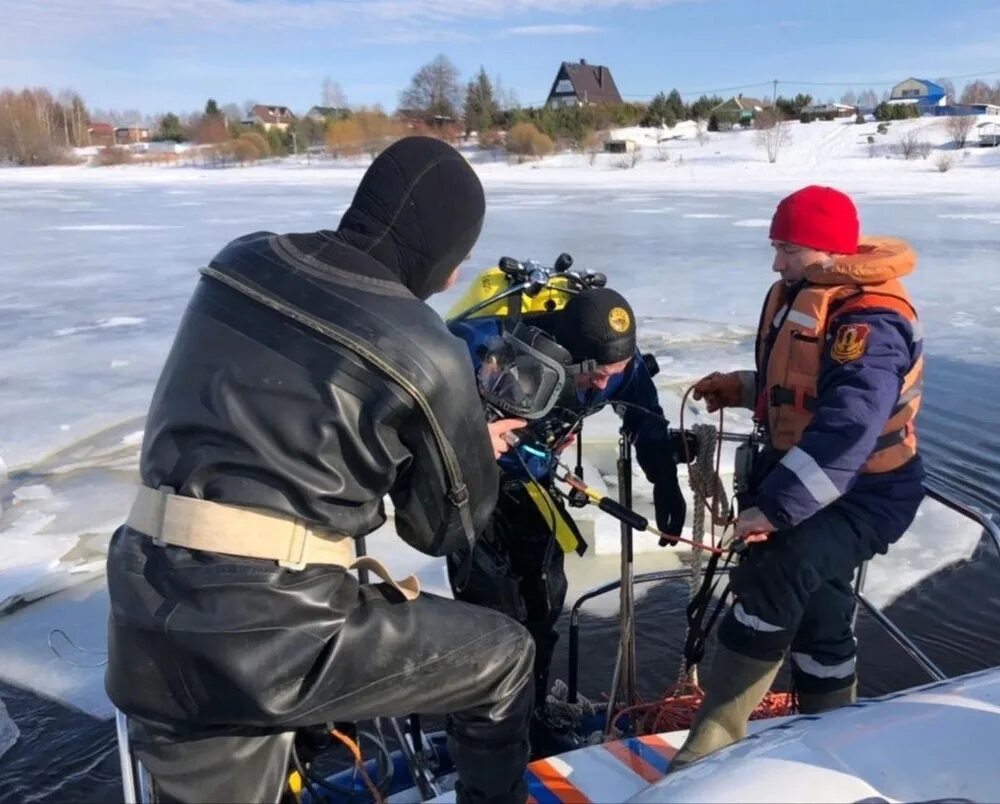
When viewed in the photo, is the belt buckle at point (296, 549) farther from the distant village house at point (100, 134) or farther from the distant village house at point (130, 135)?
the distant village house at point (130, 135)

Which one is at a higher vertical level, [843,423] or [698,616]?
[843,423]

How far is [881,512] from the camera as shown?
2385mm

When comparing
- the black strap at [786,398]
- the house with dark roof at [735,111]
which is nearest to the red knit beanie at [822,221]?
the black strap at [786,398]

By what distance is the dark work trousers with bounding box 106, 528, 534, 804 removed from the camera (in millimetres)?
1474

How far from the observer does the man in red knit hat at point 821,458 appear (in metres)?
2.18

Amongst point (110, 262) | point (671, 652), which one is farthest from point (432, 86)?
point (671, 652)

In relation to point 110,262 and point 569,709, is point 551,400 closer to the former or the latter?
point 569,709

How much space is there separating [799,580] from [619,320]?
32.1 inches

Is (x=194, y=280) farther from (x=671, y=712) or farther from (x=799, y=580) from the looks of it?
(x=799, y=580)

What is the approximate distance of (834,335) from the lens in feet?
7.39

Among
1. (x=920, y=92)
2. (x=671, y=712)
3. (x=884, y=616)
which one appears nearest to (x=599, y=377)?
(x=671, y=712)

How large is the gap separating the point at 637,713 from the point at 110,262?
11.7 metres

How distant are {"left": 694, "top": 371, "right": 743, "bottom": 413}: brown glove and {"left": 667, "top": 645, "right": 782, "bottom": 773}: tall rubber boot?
0.79m

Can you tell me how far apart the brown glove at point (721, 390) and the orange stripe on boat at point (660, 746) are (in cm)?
101
